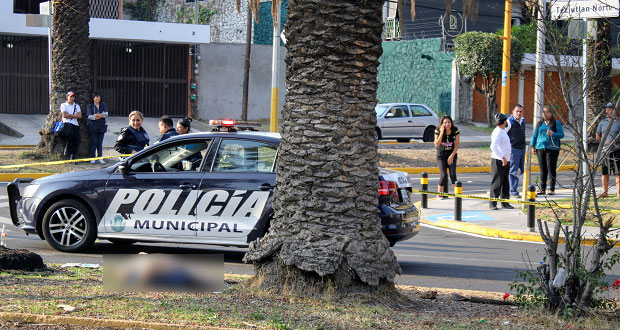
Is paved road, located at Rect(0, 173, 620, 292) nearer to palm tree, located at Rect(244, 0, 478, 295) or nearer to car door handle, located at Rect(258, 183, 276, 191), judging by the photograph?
car door handle, located at Rect(258, 183, 276, 191)

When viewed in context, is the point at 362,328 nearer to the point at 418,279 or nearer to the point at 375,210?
the point at 375,210

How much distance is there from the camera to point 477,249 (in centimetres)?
1172

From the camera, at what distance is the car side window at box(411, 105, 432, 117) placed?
3092 cm

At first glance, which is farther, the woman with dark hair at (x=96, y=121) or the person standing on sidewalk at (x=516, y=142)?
the woman with dark hair at (x=96, y=121)

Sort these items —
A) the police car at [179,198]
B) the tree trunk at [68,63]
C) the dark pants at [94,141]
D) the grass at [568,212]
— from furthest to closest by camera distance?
the dark pants at [94,141]
the tree trunk at [68,63]
the grass at [568,212]
the police car at [179,198]

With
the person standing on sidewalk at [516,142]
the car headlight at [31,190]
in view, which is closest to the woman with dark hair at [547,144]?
the person standing on sidewalk at [516,142]

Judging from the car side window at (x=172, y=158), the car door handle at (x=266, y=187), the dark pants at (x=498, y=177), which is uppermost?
the car side window at (x=172, y=158)

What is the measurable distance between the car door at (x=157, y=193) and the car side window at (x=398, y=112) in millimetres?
20824

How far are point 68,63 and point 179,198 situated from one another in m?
11.6

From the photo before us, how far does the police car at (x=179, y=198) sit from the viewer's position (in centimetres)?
938

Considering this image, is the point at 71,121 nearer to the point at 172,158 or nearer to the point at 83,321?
the point at 172,158

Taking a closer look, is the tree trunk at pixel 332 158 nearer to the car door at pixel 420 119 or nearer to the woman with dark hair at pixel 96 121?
the woman with dark hair at pixel 96 121

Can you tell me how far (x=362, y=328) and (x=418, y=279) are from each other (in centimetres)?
337

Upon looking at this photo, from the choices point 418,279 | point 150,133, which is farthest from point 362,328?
point 150,133
